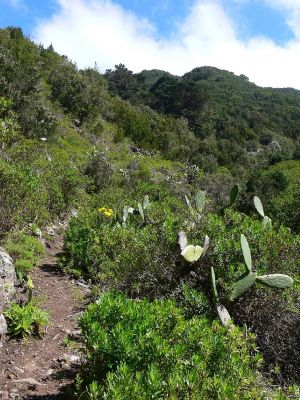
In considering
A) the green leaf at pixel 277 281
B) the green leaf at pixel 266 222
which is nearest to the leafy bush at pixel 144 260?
the green leaf at pixel 277 281

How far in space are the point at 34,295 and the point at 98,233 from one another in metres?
2.18

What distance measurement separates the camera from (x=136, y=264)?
5934 millimetres

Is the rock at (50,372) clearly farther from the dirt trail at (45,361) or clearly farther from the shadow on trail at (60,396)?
the shadow on trail at (60,396)

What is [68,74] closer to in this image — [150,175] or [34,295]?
[150,175]

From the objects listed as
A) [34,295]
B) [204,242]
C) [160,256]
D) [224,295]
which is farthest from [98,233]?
[224,295]

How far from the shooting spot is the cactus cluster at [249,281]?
513cm

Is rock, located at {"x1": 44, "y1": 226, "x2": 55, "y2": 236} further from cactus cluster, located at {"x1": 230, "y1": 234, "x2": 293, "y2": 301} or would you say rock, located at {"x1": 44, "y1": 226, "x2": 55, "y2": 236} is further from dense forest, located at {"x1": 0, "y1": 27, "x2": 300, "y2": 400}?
cactus cluster, located at {"x1": 230, "y1": 234, "x2": 293, "y2": 301}

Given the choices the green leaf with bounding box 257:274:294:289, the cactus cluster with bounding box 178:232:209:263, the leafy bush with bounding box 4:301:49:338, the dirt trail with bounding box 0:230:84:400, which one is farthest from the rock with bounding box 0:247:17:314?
the green leaf with bounding box 257:274:294:289

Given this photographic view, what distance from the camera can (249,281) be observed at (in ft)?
16.9

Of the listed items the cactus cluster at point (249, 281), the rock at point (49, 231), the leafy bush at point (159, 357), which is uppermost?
the cactus cluster at point (249, 281)

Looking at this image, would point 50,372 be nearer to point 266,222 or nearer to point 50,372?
point 50,372

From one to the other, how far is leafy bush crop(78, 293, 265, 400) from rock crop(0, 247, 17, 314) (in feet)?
7.50

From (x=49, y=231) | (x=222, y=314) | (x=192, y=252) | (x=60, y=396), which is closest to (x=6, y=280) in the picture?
(x=60, y=396)

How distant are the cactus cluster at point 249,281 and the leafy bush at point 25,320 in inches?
99.6
